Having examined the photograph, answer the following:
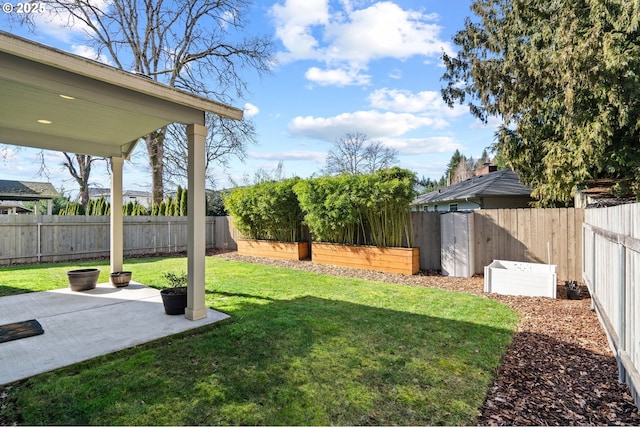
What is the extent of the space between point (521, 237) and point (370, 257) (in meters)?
3.23

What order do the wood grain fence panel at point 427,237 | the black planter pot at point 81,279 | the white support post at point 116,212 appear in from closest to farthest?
the black planter pot at point 81,279 < the white support post at point 116,212 < the wood grain fence panel at point 427,237

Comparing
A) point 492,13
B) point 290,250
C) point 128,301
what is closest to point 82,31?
point 290,250

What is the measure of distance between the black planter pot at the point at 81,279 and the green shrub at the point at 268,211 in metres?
4.95

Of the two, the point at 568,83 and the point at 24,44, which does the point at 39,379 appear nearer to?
the point at 24,44

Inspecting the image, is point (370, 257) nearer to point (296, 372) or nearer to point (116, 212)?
point (296, 372)

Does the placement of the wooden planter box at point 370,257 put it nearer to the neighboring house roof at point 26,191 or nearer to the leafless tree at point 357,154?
the neighboring house roof at point 26,191

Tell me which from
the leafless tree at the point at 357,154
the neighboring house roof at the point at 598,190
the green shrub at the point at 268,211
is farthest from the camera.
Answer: the leafless tree at the point at 357,154

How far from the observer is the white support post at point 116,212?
5.75m

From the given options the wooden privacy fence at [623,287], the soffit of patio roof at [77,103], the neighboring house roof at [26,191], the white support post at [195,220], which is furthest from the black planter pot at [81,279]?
the neighboring house roof at [26,191]

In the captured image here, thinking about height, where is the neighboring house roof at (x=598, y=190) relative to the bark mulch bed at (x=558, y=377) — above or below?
above

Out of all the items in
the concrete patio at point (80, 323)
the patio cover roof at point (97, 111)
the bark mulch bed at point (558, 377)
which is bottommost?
the bark mulch bed at point (558, 377)

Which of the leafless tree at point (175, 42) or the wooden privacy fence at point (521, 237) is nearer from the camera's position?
the wooden privacy fence at point (521, 237)

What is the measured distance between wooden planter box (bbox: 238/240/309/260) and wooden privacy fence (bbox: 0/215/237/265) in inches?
Result: 69.8

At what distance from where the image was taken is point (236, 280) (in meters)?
6.55
